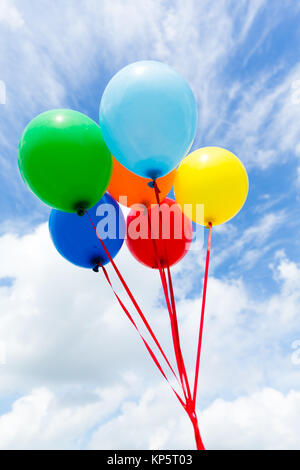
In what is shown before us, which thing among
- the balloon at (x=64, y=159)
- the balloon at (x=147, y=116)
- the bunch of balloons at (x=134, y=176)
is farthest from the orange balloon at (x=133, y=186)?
the balloon at (x=147, y=116)

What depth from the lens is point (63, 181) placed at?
3.86 meters

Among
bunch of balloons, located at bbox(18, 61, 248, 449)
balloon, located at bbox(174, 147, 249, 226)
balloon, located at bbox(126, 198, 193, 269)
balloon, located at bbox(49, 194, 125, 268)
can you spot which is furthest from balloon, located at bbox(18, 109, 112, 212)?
balloon, located at bbox(174, 147, 249, 226)

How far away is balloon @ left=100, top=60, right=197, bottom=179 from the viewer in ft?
11.5

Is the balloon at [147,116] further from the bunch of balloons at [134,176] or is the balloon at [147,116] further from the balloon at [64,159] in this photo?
the balloon at [64,159]

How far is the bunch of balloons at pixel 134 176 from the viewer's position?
353 cm

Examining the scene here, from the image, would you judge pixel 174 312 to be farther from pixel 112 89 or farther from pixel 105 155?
pixel 112 89

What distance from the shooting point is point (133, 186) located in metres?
4.46

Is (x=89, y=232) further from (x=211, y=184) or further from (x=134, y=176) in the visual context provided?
(x=211, y=184)

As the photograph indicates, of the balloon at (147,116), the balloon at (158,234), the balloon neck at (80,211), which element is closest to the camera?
the balloon at (147,116)

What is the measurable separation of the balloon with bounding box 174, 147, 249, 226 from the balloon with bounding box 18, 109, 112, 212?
3.03 ft

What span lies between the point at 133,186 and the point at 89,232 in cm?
77

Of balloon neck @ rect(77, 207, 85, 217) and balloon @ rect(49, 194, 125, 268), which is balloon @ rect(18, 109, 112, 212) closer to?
balloon neck @ rect(77, 207, 85, 217)
